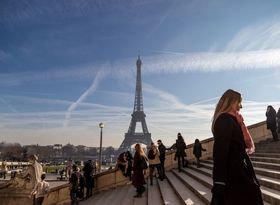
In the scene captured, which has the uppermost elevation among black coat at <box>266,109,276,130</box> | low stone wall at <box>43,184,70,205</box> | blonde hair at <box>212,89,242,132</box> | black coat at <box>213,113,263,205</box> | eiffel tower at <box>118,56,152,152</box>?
eiffel tower at <box>118,56,152,152</box>

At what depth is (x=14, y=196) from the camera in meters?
13.0

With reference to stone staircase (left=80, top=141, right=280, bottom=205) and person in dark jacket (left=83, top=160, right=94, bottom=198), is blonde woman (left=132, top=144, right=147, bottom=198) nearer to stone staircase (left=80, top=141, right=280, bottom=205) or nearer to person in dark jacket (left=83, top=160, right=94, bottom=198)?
stone staircase (left=80, top=141, right=280, bottom=205)

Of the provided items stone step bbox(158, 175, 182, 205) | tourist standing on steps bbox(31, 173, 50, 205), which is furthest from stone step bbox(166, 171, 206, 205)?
tourist standing on steps bbox(31, 173, 50, 205)

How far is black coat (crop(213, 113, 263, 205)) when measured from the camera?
2.96 m

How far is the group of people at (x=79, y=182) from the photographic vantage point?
12594mm

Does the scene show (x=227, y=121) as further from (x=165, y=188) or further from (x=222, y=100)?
(x=165, y=188)

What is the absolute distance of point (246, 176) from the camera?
3025 millimetres

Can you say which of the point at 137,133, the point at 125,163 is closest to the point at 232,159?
the point at 125,163

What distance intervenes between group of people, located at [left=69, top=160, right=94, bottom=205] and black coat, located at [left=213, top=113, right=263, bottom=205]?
10.2 m

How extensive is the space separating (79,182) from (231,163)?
10.9 metres

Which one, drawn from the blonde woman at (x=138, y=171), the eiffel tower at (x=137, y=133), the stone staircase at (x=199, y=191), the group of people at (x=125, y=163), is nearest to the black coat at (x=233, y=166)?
the stone staircase at (x=199, y=191)

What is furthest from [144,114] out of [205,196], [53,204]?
[205,196]

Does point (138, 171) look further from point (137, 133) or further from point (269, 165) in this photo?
point (137, 133)

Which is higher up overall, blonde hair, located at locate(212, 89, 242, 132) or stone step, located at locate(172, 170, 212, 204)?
blonde hair, located at locate(212, 89, 242, 132)
